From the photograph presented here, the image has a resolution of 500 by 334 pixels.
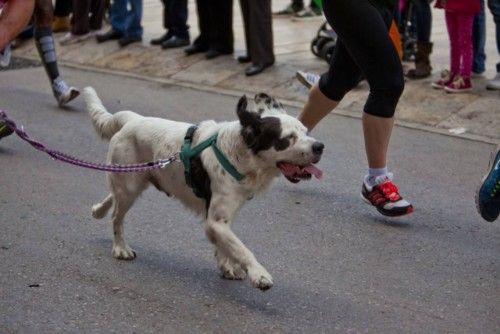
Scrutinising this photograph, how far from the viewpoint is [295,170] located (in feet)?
13.8

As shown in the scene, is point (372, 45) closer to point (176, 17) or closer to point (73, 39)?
point (176, 17)

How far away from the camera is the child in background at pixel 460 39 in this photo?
8.35 meters

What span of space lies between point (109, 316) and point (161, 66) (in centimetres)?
654

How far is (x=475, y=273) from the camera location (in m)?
4.77

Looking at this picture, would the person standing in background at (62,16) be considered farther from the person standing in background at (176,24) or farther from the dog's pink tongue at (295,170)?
the dog's pink tongue at (295,170)

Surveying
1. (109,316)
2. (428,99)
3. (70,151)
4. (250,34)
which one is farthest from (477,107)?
(109,316)

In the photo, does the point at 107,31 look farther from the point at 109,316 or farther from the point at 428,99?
the point at 109,316

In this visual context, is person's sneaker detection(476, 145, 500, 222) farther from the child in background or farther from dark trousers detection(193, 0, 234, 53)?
dark trousers detection(193, 0, 234, 53)

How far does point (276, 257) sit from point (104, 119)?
1.13m

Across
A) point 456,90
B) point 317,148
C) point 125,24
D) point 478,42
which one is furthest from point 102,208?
point 125,24

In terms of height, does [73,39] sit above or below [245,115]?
below

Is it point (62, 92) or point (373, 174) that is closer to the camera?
point (373, 174)

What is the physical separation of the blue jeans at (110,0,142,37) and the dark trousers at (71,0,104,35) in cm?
36

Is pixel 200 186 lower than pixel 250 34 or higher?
higher
